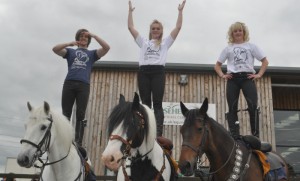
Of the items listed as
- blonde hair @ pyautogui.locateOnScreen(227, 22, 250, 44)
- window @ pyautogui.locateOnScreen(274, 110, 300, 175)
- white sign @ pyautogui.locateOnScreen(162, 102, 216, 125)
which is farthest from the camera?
window @ pyautogui.locateOnScreen(274, 110, 300, 175)

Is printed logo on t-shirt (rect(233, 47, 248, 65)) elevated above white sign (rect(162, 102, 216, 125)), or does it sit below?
above

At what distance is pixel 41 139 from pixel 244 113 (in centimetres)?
1078

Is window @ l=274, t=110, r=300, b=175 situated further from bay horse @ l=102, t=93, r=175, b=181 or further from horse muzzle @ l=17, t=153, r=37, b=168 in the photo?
horse muzzle @ l=17, t=153, r=37, b=168

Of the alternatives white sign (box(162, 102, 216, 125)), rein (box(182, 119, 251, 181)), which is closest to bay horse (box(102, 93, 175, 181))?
rein (box(182, 119, 251, 181))

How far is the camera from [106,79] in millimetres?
14094

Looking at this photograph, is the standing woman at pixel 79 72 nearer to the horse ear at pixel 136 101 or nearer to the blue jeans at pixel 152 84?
the blue jeans at pixel 152 84

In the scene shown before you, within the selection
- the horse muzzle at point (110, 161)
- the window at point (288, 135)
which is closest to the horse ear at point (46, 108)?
the horse muzzle at point (110, 161)

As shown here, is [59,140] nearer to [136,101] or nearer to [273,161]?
[136,101]

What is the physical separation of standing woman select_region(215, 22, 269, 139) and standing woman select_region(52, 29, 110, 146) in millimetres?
2159

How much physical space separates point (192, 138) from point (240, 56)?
2256 mm

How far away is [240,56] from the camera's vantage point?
18.2ft

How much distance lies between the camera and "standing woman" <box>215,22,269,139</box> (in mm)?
5270

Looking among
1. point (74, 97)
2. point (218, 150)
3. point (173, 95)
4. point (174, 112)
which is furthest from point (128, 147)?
point (173, 95)

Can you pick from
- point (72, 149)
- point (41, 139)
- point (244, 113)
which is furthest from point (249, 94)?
point (244, 113)
